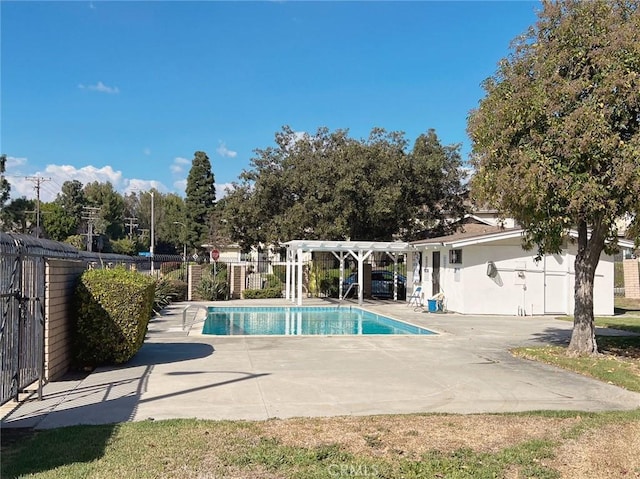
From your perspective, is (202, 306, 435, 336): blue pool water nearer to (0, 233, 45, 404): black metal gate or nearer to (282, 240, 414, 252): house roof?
(282, 240, 414, 252): house roof

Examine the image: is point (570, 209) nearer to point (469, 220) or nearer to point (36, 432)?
point (36, 432)

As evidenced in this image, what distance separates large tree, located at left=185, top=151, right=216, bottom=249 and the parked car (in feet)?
117

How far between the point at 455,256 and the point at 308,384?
47.3ft

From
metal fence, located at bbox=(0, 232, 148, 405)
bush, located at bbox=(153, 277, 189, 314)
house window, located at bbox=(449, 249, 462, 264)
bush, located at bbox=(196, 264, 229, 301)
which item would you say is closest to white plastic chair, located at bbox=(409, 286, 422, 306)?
house window, located at bbox=(449, 249, 462, 264)

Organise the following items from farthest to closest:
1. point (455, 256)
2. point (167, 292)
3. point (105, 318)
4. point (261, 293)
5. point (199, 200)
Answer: point (199, 200) < point (261, 293) < point (167, 292) < point (455, 256) < point (105, 318)

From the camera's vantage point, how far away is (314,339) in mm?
13523

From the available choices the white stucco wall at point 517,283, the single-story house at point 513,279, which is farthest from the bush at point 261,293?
the white stucco wall at point 517,283

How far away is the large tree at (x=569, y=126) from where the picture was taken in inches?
362

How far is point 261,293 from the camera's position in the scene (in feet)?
91.7

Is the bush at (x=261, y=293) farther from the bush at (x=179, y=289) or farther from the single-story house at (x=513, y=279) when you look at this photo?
the single-story house at (x=513, y=279)

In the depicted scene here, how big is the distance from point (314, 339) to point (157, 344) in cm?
368

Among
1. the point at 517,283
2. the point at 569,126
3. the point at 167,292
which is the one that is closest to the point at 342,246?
the point at 517,283

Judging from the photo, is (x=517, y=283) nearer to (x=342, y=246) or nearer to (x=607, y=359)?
(x=342, y=246)

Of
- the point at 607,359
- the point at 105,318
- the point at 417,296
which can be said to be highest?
the point at 105,318
